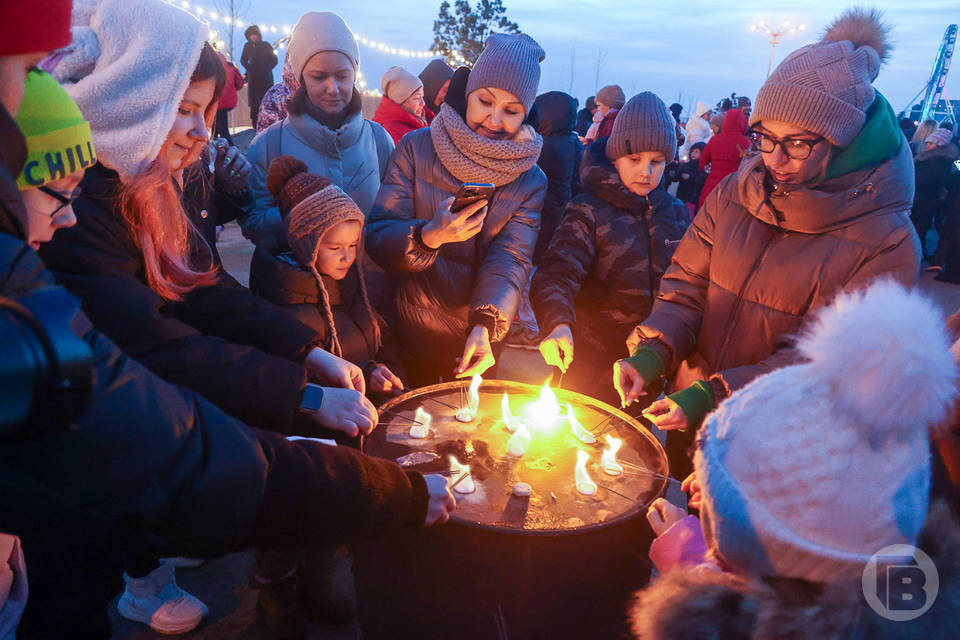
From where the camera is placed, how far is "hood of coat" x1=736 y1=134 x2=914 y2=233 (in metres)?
2.03

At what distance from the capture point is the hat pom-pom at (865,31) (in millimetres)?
2232

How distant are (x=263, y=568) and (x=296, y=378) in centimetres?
110

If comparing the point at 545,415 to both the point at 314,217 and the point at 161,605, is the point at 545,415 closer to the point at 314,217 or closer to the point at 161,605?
the point at 314,217

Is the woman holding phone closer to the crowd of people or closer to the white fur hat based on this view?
the crowd of people

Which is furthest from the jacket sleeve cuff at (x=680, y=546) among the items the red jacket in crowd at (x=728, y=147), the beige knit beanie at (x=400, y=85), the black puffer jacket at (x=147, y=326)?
the red jacket in crowd at (x=728, y=147)

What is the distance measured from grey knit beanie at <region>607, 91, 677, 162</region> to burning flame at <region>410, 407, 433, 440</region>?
187 centimetres

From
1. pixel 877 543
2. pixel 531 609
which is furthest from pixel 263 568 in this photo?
pixel 877 543

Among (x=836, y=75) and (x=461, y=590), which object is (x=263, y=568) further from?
(x=836, y=75)

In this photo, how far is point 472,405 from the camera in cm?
220

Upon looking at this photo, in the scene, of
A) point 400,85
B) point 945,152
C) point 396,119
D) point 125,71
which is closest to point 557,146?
point 396,119

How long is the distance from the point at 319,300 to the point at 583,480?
143 centimetres

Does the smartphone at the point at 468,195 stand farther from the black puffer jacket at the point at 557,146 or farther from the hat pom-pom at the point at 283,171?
the black puffer jacket at the point at 557,146

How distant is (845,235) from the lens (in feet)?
6.75

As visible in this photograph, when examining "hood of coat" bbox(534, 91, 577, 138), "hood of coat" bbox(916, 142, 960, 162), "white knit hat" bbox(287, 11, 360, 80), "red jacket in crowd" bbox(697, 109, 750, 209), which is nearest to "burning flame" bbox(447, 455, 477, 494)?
"white knit hat" bbox(287, 11, 360, 80)
